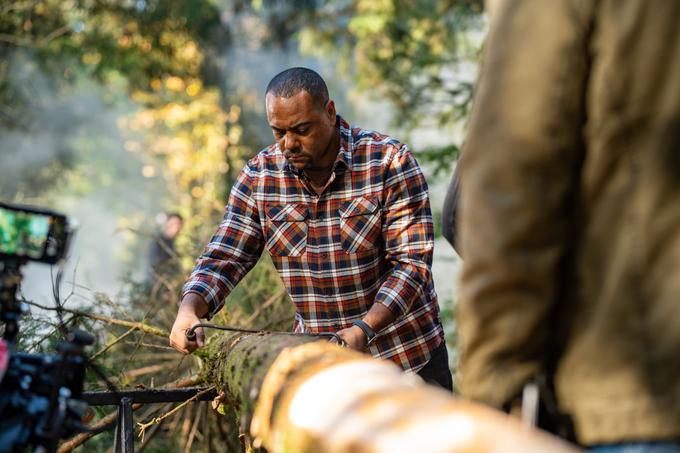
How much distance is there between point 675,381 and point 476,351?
0.41 m

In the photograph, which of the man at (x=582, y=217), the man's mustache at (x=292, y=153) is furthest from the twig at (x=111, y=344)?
the man at (x=582, y=217)

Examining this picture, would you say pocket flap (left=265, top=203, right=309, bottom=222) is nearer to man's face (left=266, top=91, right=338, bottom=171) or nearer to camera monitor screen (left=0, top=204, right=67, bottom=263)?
man's face (left=266, top=91, right=338, bottom=171)

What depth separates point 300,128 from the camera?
4125 mm

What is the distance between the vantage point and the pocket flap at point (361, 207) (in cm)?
410

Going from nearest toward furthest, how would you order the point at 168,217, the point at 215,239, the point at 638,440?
the point at 638,440
the point at 215,239
the point at 168,217

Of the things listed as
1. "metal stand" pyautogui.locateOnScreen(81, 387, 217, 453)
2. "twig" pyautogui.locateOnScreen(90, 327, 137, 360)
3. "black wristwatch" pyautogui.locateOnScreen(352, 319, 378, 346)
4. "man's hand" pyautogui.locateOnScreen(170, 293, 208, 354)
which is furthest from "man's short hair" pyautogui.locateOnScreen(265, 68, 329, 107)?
"twig" pyautogui.locateOnScreen(90, 327, 137, 360)

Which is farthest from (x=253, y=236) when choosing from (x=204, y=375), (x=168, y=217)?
(x=168, y=217)

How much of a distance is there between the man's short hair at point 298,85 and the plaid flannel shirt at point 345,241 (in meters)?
0.27

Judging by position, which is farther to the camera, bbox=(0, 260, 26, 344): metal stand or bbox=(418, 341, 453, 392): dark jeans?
bbox=(418, 341, 453, 392): dark jeans

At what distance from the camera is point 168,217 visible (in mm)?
12516

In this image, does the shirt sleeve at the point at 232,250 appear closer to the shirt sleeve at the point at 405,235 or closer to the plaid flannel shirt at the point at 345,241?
the plaid flannel shirt at the point at 345,241

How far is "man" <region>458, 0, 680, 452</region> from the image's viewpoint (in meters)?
1.63

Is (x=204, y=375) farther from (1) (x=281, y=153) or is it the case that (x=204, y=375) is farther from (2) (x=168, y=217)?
(2) (x=168, y=217)

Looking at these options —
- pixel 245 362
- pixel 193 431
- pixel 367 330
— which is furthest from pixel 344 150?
pixel 193 431
